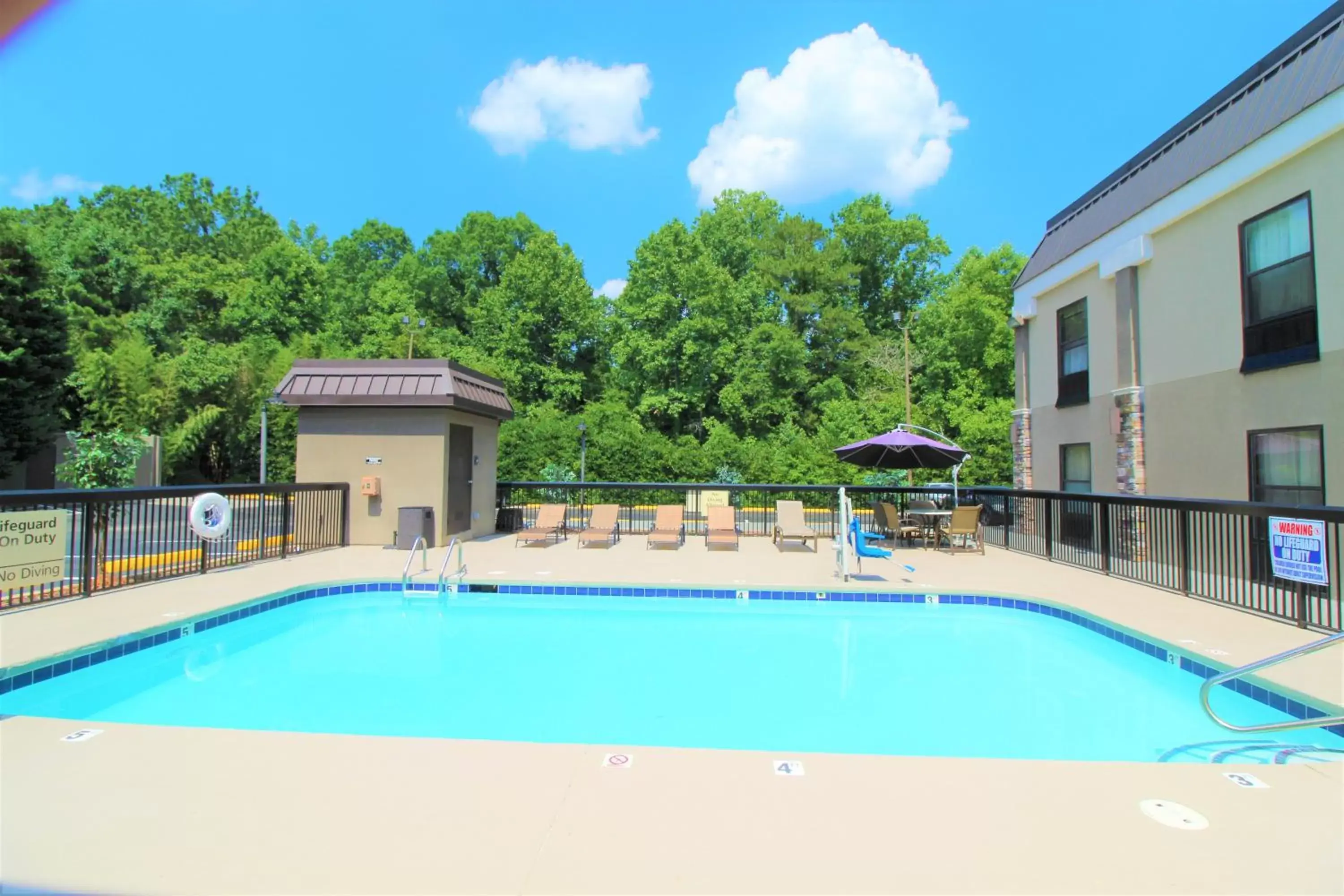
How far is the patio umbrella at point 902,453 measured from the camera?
409 inches

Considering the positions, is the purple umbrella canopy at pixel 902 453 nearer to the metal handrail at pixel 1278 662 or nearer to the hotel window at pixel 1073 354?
the hotel window at pixel 1073 354

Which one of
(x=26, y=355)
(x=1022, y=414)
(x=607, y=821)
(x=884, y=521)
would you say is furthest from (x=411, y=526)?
(x=26, y=355)

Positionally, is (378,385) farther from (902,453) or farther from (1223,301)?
(1223,301)

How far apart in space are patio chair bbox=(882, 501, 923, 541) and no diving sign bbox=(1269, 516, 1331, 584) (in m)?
5.29

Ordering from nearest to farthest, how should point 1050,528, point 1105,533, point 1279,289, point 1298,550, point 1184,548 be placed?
point 1298,550
point 1184,548
point 1279,289
point 1105,533
point 1050,528

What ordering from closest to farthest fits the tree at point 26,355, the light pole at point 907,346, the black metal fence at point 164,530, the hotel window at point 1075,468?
the black metal fence at point 164,530 → the hotel window at point 1075,468 → the tree at point 26,355 → the light pole at point 907,346

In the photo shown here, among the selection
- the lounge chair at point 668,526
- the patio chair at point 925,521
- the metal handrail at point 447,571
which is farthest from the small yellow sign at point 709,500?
the metal handrail at point 447,571

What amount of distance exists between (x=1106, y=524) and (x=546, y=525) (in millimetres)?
7930

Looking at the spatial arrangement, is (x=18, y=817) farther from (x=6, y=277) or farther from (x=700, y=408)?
(x=700, y=408)

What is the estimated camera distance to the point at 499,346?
2755 cm

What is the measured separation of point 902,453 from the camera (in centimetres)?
1078

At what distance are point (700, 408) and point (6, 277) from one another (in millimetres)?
20618

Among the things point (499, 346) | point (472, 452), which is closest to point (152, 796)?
point (472, 452)

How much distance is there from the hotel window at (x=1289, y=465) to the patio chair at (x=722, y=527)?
254 inches
